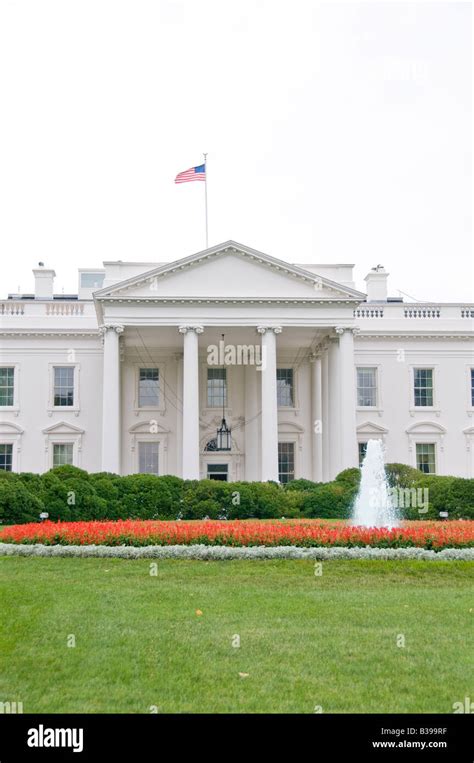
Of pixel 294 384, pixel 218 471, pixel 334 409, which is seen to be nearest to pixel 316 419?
pixel 294 384

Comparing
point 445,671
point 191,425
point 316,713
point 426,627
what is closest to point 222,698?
point 316,713

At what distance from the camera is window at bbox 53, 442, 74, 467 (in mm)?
41656

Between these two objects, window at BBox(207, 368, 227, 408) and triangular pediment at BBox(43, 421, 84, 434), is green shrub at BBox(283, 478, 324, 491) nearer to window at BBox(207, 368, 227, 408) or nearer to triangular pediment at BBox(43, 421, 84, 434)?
window at BBox(207, 368, 227, 408)

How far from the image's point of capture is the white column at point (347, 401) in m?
36.3

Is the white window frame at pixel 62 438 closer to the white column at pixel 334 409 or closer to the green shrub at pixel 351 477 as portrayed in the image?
the white column at pixel 334 409

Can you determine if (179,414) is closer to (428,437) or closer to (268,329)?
(268,329)

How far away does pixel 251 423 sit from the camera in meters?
42.1

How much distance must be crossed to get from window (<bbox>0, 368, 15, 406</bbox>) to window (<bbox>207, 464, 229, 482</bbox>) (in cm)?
1037

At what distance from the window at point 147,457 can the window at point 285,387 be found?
6.75 metres

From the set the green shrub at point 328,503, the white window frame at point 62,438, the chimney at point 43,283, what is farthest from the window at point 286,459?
the chimney at point 43,283

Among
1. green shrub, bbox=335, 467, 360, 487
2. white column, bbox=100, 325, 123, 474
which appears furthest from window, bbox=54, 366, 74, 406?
green shrub, bbox=335, 467, 360, 487

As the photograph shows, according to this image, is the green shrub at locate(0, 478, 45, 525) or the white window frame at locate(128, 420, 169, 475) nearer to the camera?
the green shrub at locate(0, 478, 45, 525)

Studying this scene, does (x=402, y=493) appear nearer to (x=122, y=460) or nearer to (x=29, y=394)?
(x=122, y=460)

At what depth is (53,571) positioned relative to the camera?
15086 mm
